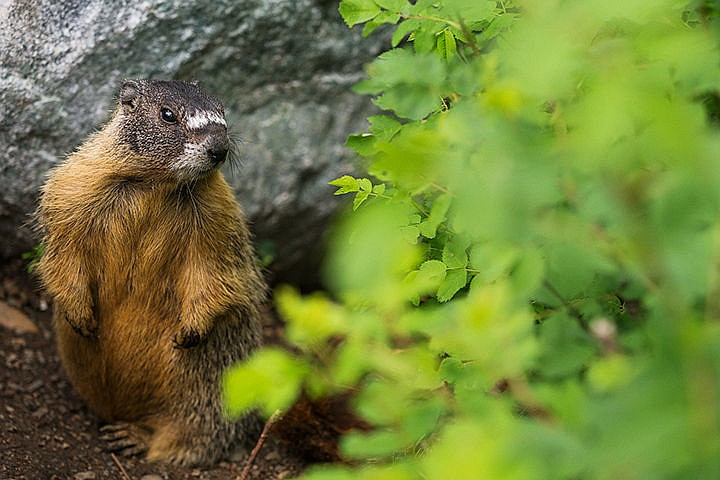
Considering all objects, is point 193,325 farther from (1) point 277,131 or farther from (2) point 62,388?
(1) point 277,131

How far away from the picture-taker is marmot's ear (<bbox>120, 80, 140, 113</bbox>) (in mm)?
4422

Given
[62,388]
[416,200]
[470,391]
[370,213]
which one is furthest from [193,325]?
[370,213]

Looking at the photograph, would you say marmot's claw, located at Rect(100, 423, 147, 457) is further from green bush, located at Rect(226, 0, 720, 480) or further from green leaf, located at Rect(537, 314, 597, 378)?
green leaf, located at Rect(537, 314, 597, 378)

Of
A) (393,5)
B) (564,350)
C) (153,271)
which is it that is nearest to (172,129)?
(153,271)

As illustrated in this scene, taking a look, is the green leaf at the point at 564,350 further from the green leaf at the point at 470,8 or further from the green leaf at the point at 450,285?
the green leaf at the point at 450,285

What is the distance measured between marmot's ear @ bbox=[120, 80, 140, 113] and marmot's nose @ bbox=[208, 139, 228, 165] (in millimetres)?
539

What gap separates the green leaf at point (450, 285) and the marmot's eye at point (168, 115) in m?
1.99

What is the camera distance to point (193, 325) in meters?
4.54

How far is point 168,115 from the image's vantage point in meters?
4.34

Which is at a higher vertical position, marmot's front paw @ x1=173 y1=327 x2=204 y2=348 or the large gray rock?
the large gray rock

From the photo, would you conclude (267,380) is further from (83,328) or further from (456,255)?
(83,328)

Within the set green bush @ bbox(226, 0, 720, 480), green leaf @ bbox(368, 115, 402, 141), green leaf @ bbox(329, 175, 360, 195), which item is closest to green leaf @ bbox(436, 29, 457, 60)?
green leaf @ bbox(368, 115, 402, 141)

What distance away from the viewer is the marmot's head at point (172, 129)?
420cm

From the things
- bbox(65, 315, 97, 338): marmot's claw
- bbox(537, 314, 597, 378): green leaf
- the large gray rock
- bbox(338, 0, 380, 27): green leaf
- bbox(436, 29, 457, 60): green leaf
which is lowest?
bbox(65, 315, 97, 338): marmot's claw
